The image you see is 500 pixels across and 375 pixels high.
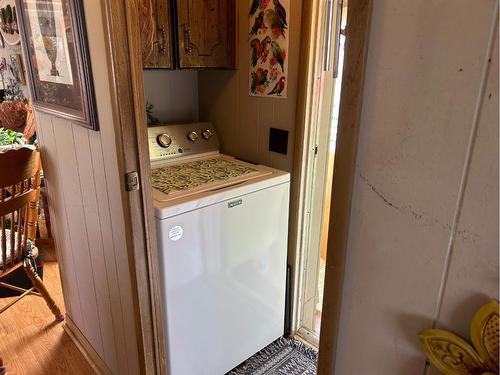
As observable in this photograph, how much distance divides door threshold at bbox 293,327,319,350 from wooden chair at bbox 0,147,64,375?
4.78 feet

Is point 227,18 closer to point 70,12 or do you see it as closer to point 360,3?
point 70,12

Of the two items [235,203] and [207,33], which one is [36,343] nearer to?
[235,203]

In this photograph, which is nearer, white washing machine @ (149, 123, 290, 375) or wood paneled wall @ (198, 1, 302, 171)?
white washing machine @ (149, 123, 290, 375)

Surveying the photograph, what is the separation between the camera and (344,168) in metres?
0.65

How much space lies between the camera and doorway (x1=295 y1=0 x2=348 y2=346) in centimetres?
150

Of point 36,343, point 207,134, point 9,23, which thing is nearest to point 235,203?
point 207,134

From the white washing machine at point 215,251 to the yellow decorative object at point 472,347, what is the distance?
96cm

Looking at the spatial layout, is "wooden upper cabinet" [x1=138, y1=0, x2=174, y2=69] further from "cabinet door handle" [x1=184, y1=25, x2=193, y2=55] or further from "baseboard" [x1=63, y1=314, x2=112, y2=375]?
"baseboard" [x1=63, y1=314, x2=112, y2=375]

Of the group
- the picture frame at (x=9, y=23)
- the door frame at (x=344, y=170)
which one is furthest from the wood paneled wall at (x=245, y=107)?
the picture frame at (x=9, y=23)

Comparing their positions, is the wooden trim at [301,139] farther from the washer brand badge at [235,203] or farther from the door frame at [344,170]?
the door frame at [344,170]

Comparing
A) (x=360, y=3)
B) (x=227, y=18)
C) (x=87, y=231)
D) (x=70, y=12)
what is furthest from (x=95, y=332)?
(x=360, y=3)

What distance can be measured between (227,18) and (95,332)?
5.48ft

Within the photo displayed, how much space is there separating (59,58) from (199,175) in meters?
0.71

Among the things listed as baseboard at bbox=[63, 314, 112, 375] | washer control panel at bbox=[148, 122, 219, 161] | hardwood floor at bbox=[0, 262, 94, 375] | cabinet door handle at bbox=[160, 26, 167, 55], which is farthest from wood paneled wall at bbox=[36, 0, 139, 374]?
cabinet door handle at bbox=[160, 26, 167, 55]
